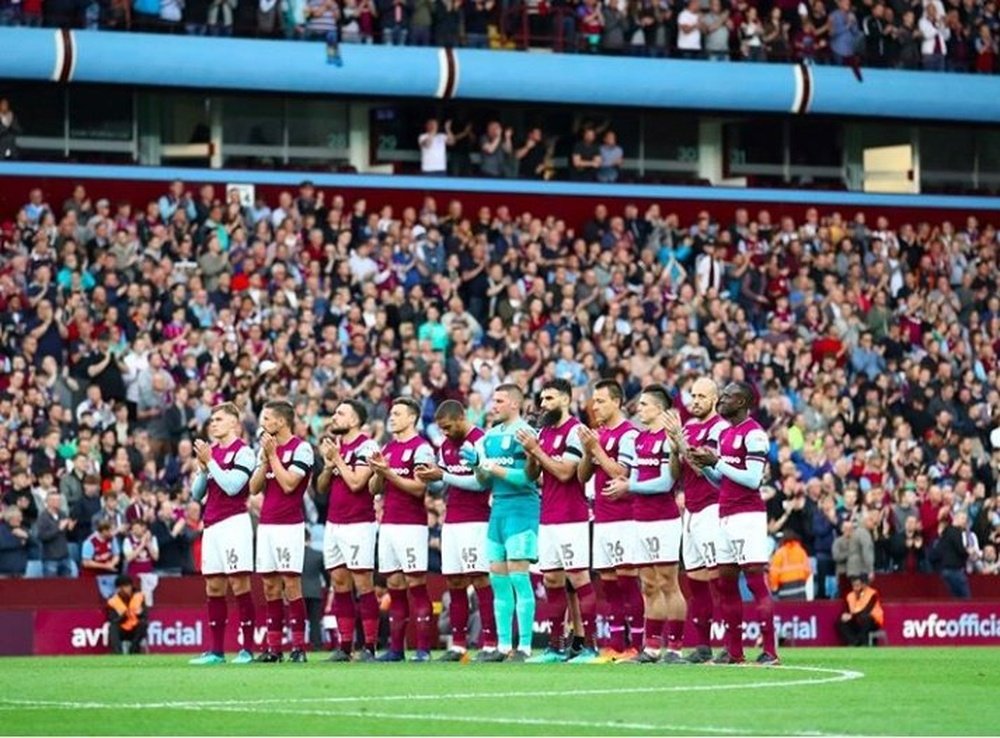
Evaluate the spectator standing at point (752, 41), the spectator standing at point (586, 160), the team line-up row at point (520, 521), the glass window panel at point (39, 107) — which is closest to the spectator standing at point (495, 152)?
the spectator standing at point (586, 160)

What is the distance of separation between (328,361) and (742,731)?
19.4 metres

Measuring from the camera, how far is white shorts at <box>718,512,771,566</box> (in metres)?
20.2

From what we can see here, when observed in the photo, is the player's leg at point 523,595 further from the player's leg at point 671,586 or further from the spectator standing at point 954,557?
the spectator standing at point 954,557

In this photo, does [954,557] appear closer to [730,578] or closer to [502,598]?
[502,598]

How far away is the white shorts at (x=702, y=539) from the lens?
2050 centimetres

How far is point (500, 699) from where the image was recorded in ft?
54.5

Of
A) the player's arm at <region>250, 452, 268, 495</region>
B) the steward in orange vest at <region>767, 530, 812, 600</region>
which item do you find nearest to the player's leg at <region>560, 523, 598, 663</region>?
the player's arm at <region>250, 452, 268, 495</region>

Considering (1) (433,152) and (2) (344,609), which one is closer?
(2) (344,609)

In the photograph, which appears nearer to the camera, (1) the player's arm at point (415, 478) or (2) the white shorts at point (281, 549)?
(1) the player's arm at point (415, 478)

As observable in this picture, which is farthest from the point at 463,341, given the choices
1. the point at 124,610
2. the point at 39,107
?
the point at 39,107

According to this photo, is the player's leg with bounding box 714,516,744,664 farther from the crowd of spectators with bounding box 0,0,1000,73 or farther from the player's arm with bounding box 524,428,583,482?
the crowd of spectators with bounding box 0,0,1000,73

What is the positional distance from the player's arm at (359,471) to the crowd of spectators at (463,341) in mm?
7219

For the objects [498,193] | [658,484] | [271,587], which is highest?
[498,193]

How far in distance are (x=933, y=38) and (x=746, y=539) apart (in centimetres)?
2789
